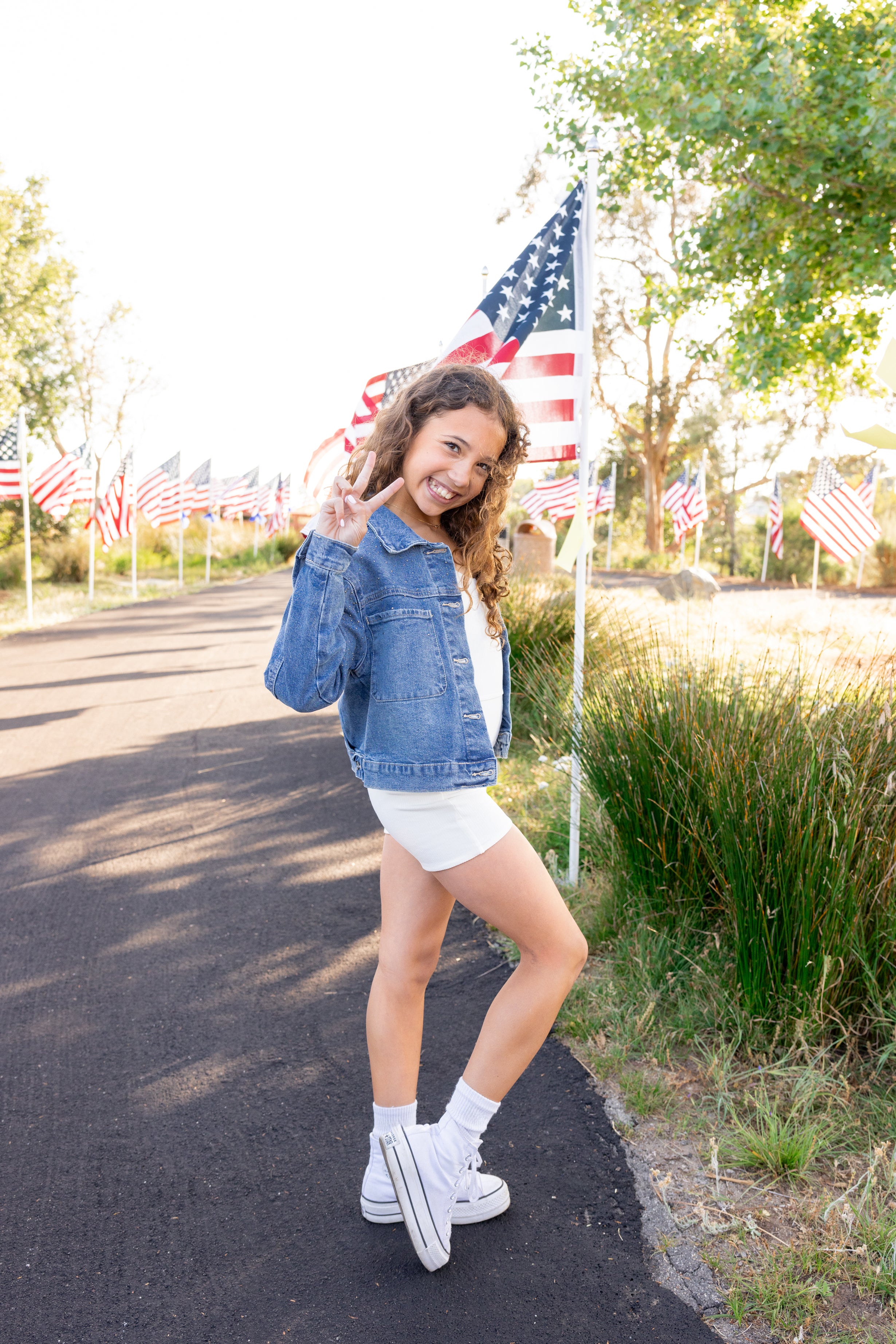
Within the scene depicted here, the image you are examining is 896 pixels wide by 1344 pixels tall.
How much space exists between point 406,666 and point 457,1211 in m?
1.42

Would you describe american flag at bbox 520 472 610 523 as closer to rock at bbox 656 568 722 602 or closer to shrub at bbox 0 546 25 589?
rock at bbox 656 568 722 602

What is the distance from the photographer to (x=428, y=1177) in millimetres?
2221

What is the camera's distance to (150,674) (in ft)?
38.5

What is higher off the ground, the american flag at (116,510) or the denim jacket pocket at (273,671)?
the american flag at (116,510)

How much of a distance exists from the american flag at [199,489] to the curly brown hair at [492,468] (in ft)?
87.4

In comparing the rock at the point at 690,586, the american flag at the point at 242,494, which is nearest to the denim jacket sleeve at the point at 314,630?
the rock at the point at 690,586

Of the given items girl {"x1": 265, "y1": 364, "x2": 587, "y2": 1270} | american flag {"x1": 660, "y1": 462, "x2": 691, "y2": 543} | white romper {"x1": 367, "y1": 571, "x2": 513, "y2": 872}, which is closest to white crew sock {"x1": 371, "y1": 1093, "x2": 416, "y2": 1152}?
girl {"x1": 265, "y1": 364, "x2": 587, "y2": 1270}

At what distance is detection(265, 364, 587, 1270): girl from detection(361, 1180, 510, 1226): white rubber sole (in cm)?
11

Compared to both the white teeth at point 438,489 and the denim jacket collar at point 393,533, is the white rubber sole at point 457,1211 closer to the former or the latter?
the denim jacket collar at point 393,533

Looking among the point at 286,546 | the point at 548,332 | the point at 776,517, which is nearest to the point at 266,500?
the point at 286,546

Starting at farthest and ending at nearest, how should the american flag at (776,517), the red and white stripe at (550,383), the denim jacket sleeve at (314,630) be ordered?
the american flag at (776,517) → the red and white stripe at (550,383) → the denim jacket sleeve at (314,630)

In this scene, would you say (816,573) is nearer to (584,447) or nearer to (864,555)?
(584,447)

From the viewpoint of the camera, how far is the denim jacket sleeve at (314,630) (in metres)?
1.88

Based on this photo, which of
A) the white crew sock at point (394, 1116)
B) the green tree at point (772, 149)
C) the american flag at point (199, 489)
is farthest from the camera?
the american flag at point (199, 489)
